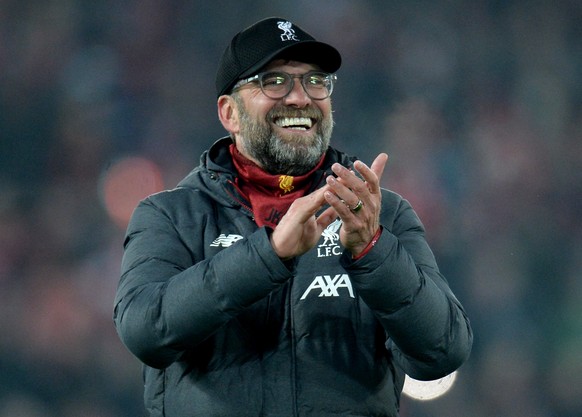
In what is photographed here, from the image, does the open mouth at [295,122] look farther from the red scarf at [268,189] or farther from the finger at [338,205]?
the finger at [338,205]

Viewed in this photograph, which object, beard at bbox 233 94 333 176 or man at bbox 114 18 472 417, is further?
beard at bbox 233 94 333 176

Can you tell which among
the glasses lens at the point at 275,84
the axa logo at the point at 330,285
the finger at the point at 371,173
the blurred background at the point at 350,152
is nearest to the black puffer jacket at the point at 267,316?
the axa logo at the point at 330,285

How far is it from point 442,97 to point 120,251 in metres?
1.81

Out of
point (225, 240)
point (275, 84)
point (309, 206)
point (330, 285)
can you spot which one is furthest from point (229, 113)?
point (309, 206)

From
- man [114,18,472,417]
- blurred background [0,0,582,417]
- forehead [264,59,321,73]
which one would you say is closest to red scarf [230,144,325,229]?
man [114,18,472,417]

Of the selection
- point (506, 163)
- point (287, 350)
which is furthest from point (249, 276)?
point (506, 163)

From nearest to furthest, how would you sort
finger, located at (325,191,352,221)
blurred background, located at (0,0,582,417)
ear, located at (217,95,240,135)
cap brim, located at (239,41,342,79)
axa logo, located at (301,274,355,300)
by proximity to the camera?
finger, located at (325,191,352,221), axa logo, located at (301,274,355,300), cap brim, located at (239,41,342,79), ear, located at (217,95,240,135), blurred background, located at (0,0,582,417)

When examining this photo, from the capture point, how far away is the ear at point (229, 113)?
2188 mm

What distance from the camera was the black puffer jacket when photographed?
1635 mm

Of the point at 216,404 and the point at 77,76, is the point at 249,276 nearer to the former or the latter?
the point at 216,404

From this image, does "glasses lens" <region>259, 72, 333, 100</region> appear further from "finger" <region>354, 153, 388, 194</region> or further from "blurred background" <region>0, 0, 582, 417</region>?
"blurred background" <region>0, 0, 582, 417</region>

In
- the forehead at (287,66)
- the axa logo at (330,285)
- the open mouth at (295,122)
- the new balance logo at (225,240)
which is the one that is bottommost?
the axa logo at (330,285)

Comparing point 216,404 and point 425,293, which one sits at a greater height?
point 425,293

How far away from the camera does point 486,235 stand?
4.32 metres
